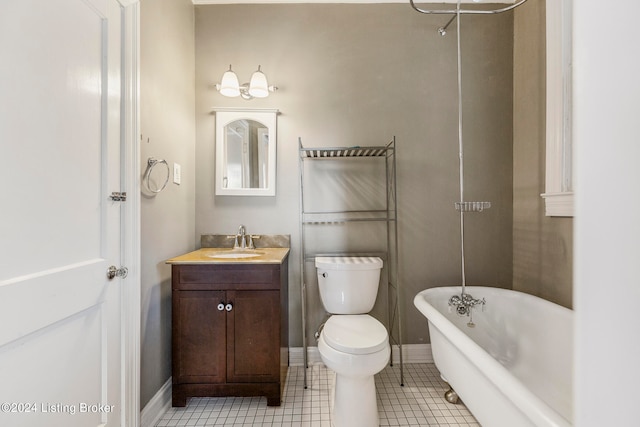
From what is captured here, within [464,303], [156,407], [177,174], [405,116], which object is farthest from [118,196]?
[464,303]

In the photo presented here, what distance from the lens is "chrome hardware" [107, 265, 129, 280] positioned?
3.84 ft

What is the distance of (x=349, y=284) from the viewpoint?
180 centimetres

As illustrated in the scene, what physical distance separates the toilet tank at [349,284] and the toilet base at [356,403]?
46 cm

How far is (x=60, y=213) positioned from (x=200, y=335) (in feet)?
3.06

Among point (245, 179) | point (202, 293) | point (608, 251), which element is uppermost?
point (245, 179)

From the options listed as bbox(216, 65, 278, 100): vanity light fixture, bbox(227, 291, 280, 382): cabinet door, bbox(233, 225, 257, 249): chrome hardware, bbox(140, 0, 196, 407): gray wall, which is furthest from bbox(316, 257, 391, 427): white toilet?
bbox(216, 65, 278, 100): vanity light fixture

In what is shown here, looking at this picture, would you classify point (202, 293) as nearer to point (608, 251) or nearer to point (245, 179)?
point (245, 179)

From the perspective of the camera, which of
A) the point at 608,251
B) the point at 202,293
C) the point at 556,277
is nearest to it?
the point at 608,251

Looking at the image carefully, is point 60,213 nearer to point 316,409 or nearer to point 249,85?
point 249,85

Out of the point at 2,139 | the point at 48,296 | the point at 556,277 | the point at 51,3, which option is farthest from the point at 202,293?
the point at 556,277

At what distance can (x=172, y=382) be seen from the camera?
62.2 inches

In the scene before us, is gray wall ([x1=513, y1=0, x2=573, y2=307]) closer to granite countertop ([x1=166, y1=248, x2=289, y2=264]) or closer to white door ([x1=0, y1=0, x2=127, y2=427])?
granite countertop ([x1=166, y1=248, x2=289, y2=264])

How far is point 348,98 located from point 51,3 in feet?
5.30

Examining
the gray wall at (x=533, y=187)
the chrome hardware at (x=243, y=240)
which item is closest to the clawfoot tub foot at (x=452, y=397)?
the gray wall at (x=533, y=187)
